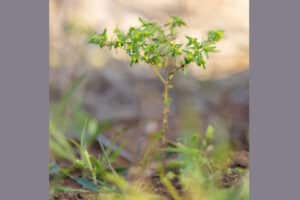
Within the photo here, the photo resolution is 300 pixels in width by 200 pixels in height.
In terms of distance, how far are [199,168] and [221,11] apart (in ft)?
2.19

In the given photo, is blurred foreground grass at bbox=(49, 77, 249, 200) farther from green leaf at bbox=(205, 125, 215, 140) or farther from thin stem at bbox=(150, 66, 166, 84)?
thin stem at bbox=(150, 66, 166, 84)

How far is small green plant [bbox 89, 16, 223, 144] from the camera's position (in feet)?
13.0

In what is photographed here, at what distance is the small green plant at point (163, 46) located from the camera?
3.97 metres

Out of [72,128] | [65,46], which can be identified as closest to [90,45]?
[65,46]

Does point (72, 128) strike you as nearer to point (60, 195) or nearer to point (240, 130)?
point (60, 195)

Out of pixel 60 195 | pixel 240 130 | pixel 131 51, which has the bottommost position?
pixel 60 195

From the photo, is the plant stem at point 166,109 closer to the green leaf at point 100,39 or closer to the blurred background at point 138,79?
the blurred background at point 138,79

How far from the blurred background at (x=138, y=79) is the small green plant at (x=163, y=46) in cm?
5

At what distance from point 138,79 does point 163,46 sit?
219 millimetres

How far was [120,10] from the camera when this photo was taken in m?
4.16

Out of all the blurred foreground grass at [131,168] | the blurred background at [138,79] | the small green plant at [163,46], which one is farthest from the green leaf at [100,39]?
the blurred foreground grass at [131,168]

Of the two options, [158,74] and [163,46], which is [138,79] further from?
[163,46]

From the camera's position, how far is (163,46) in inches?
159

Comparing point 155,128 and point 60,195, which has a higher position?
point 155,128
